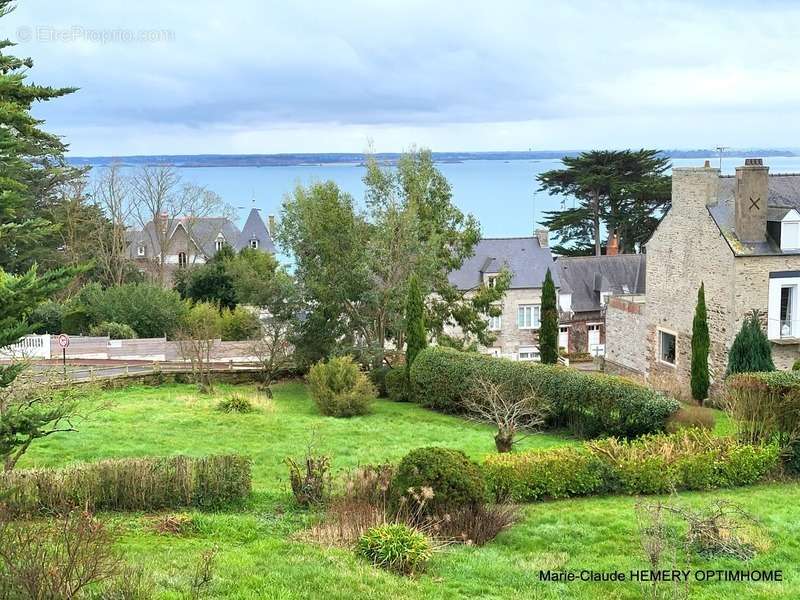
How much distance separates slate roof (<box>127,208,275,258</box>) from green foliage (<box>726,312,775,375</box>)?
138 ft

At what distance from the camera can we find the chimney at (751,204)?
1072 inches

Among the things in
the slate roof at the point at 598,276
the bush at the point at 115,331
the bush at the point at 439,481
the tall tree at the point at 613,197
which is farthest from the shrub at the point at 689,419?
the tall tree at the point at 613,197

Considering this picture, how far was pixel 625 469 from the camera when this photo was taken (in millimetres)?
15391

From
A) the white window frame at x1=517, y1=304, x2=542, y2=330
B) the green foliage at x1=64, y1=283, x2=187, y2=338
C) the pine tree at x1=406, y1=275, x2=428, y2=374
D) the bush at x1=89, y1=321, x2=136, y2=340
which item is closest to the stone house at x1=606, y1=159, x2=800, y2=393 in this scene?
the pine tree at x1=406, y1=275, x2=428, y2=374

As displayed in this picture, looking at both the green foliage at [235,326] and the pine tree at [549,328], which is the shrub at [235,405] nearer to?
the pine tree at [549,328]

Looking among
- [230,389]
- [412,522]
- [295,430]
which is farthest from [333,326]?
[412,522]

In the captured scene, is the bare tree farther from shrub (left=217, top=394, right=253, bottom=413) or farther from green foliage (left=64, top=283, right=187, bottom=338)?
green foliage (left=64, top=283, right=187, bottom=338)

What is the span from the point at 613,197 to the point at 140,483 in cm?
4873

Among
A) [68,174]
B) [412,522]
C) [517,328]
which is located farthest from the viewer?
[68,174]

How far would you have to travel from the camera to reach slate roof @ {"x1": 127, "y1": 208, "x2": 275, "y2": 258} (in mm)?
62844

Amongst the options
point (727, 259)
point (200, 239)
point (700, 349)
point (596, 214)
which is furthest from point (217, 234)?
point (727, 259)

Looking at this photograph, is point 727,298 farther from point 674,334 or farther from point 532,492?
point 532,492

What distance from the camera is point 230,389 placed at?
31625 mm

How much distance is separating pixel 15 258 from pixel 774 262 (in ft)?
108
